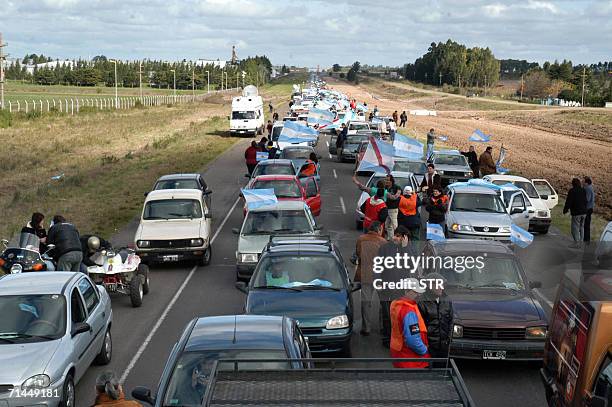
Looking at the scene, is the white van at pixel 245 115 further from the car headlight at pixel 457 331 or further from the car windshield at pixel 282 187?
the car headlight at pixel 457 331

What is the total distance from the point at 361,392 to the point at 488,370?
7187 millimetres

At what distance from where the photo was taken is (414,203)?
19.2 metres

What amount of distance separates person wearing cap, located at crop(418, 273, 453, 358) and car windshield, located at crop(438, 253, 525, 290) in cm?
57

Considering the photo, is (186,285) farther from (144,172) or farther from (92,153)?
(92,153)

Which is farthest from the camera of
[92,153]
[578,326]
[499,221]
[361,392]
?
[92,153]

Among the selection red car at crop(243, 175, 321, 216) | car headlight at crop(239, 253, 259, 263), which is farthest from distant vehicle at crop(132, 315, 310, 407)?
red car at crop(243, 175, 321, 216)

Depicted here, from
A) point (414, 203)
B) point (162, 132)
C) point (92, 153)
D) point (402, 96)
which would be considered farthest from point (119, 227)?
point (402, 96)

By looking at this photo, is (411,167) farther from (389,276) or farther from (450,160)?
(389,276)

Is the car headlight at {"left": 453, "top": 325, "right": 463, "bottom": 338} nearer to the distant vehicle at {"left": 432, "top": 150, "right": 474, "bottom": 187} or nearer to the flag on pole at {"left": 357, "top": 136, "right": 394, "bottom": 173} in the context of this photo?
the flag on pole at {"left": 357, "top": 136, "right": 394, "bottom": 173}

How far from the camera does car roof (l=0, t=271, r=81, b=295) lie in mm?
11125

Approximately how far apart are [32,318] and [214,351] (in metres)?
3.48

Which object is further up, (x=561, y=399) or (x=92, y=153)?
(x=561, y=399)

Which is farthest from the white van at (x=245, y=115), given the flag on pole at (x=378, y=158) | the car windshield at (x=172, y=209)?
the car windshield at (x=172, y=209)

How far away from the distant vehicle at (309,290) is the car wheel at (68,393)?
2.88 metres
